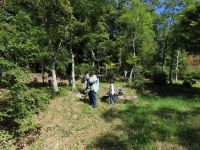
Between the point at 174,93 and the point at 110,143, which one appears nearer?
the point at 110,143

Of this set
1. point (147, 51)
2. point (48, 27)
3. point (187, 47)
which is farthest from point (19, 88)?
point (147, 51)

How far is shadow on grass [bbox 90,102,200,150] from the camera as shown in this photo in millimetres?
12758

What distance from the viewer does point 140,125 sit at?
14.7 metres

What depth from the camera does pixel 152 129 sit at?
46.1 ft

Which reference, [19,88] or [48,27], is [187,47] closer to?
[48,27]

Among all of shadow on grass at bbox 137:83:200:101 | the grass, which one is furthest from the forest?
shadow on grass at bbox 137:83:200:101

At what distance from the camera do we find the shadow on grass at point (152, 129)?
12.8 meters

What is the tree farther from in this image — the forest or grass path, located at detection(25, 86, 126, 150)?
grass path, located at detection(25, 86, 126, 150)

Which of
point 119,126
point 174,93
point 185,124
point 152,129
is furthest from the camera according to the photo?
point 174,93

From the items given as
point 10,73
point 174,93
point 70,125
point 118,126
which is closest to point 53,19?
point 10,73

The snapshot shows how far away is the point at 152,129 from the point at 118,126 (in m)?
1.68

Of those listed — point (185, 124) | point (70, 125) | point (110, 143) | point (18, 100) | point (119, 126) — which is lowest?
point (110, 143)

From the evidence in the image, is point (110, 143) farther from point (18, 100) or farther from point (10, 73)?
point (10, 73)

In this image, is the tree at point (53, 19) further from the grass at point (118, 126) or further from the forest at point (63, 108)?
the grass at point (118, 126)
